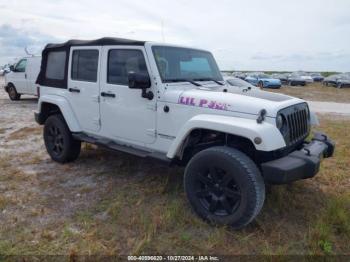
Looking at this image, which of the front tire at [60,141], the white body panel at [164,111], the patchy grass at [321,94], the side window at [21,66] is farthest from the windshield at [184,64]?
the patchy grass at [321,94]

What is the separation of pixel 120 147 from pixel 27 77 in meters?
11.2

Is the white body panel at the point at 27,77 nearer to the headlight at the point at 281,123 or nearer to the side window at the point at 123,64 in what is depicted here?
the side window at the point at 123,64

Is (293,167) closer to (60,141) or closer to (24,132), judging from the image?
(60,141)

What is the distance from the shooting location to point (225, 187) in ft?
11.2

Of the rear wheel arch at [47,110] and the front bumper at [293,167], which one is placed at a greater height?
the rear wheel arch at [47,110]

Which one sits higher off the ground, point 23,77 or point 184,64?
point 184,64

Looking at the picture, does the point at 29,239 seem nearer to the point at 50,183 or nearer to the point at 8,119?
the point at 50,183

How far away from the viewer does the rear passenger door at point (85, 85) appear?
4.78 meters

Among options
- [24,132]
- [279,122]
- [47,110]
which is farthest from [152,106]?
[24,132]

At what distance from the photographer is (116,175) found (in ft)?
16.5

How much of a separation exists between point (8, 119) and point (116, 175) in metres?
6.60

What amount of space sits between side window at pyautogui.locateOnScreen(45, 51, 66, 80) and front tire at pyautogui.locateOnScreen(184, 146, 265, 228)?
300 cm

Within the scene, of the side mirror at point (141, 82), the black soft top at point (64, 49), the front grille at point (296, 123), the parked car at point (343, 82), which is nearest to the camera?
the front grille at point (296, 123)

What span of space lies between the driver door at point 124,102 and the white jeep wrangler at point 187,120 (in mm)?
13
